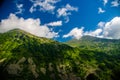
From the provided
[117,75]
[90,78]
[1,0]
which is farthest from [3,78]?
[117,75]

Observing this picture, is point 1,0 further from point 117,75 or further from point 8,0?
point 117,75

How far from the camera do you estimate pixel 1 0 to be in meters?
7.17

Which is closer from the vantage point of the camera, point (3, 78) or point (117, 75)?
point (3, 78)

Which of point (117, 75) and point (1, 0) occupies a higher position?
point (1, 0)

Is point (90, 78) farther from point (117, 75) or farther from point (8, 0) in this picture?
point (8, 0)

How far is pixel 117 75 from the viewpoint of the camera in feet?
44.9

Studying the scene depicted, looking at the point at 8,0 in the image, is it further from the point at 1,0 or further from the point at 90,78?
the point at 90,78

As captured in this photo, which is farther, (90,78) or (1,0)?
(90,78)

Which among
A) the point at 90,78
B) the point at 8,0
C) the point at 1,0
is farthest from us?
the point at 90,78

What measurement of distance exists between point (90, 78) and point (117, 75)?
6.39 feet

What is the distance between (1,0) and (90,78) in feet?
27.1

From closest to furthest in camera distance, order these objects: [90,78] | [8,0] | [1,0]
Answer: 1. [1,0]
2. [8,0]
3. [90,78]

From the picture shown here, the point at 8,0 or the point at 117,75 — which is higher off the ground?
the point at 8,0

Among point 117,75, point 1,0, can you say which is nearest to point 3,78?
point 1,0
